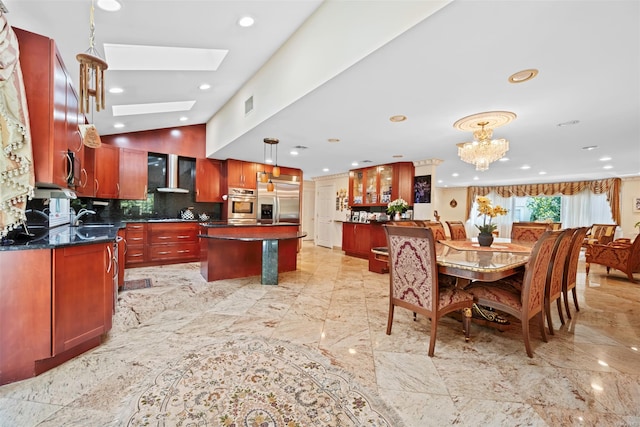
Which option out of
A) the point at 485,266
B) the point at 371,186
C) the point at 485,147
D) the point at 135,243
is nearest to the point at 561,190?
the point at 371,186

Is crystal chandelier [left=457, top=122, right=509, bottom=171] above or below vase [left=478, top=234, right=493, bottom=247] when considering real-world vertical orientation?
above

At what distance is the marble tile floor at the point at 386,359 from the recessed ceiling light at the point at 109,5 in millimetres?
2468

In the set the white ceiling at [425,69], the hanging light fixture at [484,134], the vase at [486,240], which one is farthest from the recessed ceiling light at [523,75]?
the vase at [486,240]

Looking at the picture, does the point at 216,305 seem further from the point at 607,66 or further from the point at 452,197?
the point at 452,197

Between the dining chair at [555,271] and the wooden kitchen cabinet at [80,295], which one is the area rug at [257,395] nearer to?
the wooden kitchen cabinet at [80,295]

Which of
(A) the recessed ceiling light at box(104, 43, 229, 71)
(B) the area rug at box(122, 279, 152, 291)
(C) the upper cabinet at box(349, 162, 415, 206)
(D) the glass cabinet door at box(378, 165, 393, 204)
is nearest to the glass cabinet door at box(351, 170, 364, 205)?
(C) the upper cabinet at box(349, 162, 415, 206)

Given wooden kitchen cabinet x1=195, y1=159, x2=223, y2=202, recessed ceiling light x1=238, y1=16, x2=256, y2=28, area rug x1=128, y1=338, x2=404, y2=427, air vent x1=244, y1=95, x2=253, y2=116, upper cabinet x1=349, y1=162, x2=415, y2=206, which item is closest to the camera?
area rug x1=128, y1=338, x2=404, y2=427

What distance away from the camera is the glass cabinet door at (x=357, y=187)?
269 inches

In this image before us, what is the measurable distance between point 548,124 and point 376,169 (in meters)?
3.47

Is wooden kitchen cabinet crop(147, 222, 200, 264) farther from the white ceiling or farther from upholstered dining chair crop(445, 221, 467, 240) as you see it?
upholstered dining chair crop(445, 221, 467, 240)

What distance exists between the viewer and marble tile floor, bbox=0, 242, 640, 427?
4.97 ft

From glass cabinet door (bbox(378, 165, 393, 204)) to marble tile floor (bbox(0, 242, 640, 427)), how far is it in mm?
3075

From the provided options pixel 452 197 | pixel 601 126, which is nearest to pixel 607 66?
pixel 601 126

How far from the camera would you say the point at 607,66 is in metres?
1.99
